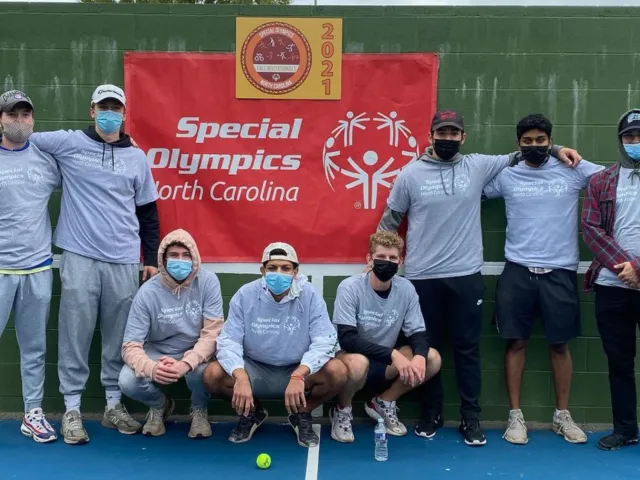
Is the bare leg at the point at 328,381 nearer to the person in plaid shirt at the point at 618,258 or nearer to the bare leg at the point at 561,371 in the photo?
the bare leg at the point at 561,371

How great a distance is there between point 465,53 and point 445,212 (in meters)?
1.19

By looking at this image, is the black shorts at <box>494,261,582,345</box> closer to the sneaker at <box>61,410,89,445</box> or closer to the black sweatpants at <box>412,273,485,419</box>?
the black sweatpants at <box>412,273,485,419</box>

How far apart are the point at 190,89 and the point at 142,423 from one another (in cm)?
239

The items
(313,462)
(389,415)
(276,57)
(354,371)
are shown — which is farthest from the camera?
(276,57)

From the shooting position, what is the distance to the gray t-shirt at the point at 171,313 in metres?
4.39

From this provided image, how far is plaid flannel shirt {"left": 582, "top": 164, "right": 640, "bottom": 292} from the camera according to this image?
4.30 meters

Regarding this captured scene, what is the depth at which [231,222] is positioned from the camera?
195 inches

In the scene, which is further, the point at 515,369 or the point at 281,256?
the point at 515,369

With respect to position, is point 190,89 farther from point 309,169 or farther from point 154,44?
point 309,169

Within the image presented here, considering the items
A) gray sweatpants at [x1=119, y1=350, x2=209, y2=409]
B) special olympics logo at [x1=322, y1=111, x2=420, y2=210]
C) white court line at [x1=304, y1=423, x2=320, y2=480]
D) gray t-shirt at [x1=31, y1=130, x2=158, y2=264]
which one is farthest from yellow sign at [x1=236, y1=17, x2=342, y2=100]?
white court line at [x1=304, y1=423, x2=320, y2=480]

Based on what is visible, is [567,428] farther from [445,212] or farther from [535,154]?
[535,154]

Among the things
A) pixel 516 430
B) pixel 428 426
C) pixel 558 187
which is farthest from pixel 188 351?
pixel 558 187

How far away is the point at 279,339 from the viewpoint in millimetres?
4402

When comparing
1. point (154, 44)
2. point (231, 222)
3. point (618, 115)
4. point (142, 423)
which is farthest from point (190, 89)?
point (618, 115)
